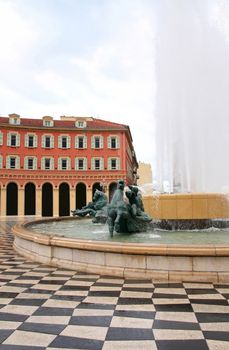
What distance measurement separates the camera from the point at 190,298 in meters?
6.33

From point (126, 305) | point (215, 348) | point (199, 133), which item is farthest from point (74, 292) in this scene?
point (199, 133)

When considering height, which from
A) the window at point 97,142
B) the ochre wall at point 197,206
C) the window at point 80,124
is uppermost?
the window at point 80,124

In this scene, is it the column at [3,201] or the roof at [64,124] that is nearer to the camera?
the column at [3,201]

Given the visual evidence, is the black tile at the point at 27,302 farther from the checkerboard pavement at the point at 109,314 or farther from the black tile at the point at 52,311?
the black tile at the point at 52,311

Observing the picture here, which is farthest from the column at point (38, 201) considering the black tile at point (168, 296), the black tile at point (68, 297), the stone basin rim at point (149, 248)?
the black tile at point (168, 296)

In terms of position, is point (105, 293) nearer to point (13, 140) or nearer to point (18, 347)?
point (18, 347)

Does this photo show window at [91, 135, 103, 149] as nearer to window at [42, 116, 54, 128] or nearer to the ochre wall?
window at [42, 116, 54, 128]

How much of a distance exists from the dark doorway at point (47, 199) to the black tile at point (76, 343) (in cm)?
5003

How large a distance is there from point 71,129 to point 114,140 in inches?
262

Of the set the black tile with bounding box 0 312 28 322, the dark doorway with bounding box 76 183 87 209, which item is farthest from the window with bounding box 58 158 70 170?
the black tile with bounding box 0 312 28 322

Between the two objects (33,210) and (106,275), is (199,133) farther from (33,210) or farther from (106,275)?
(33,210)

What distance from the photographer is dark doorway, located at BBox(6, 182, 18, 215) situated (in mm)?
52125

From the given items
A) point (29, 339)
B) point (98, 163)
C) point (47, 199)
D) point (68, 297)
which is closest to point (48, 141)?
point (98, 163)

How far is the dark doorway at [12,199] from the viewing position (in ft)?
171
